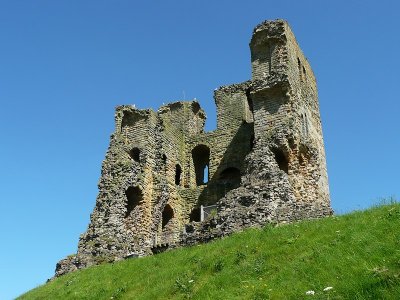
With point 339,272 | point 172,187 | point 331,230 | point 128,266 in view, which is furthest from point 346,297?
point 172,187

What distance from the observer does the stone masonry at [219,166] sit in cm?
Result: 2188

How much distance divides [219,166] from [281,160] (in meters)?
7.14

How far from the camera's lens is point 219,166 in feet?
104

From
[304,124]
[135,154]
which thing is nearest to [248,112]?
Answer: [304,124]

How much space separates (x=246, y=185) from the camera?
2283 centimetres

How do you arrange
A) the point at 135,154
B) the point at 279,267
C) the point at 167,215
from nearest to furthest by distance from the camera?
the point at 279,267
the point at 135,154
the point at 167,215

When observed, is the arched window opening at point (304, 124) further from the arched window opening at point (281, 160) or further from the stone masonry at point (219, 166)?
the arched window opening at point (281, 160)

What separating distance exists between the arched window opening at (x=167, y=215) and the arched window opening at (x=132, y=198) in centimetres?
250

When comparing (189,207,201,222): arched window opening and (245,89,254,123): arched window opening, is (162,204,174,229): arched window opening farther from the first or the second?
(245,89,254,123): arched window opening

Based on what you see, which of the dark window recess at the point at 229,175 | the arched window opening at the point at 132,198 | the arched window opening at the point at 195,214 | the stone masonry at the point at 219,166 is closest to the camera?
the stone masonry at the point at 219,166

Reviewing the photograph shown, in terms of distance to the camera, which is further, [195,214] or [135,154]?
[195,214]

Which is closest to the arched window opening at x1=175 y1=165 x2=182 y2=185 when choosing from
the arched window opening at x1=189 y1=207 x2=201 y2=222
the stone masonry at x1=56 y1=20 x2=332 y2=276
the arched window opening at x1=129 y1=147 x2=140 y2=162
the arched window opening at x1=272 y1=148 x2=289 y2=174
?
the stone masonry at x1=56 y1=20 x2=332 y2=276

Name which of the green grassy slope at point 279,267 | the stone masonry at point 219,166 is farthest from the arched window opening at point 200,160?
the green grassy slope at point 279,267

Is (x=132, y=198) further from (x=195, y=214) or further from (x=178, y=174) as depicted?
(x=178, y=174)
